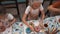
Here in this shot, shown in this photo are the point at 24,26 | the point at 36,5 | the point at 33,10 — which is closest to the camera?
the point at 24,26

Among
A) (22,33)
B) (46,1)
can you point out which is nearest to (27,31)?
(22,33)

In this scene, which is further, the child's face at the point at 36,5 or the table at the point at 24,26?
the child's face at the point at 36,5

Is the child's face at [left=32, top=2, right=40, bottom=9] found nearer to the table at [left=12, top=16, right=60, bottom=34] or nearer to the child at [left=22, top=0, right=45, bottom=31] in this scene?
the child at [left=22, top=0, right=45, bottom=31]

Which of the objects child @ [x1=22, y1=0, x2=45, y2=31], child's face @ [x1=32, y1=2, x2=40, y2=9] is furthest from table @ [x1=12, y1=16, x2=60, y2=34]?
child's face @ [x1=32, y1=2, x2=40, y2=9]

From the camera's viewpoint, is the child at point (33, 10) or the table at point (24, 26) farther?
the child at point (33, 10)

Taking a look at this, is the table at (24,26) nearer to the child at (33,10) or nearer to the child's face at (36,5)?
the child at (33,10)

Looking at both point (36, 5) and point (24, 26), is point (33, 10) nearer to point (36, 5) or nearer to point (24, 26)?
point (36, 5)

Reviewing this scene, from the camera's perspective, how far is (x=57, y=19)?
5.75ft

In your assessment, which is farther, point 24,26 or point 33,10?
point 33,10

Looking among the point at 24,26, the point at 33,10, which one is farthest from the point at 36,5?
the point at 24,26

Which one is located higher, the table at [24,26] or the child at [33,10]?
the child at [33,10]

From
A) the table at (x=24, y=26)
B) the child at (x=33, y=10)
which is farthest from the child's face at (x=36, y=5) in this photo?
the table at (x=24, y=26)

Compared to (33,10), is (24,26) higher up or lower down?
lower down

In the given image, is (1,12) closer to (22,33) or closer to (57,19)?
(22,33)
